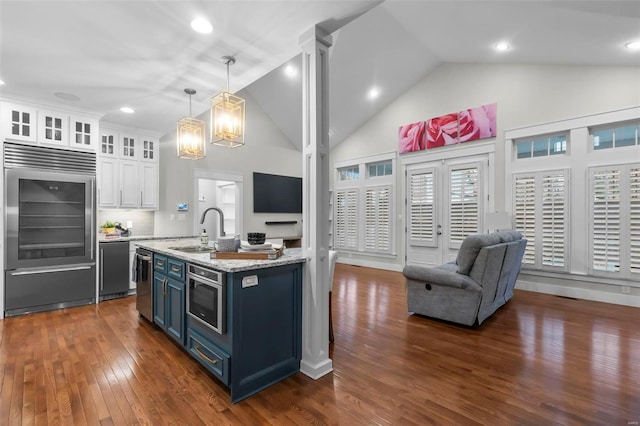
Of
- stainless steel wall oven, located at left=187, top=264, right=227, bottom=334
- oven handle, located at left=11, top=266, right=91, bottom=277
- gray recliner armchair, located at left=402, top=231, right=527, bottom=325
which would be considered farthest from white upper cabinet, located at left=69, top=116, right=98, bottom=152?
gray recliner armchair, located at left=402, top=231, right=527, bottom=325

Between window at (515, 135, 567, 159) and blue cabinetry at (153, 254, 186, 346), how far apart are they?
5.50m

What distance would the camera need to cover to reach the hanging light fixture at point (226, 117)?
2752 millimetres

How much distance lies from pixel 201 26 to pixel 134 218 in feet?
13.6

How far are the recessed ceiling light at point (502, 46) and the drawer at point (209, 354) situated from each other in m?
5.47

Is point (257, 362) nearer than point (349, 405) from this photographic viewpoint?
No

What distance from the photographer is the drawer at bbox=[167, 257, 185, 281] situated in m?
2.64

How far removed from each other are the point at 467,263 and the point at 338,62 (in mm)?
4363

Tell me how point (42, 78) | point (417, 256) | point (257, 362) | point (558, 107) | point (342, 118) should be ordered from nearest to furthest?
point (257, 362), point (42, 78), point (558, 107), point (417, 256), point (342, 118)

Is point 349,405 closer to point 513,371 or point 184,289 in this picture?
point 513,371

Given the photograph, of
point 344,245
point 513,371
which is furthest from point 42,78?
point 344,245

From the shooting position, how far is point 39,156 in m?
4.02

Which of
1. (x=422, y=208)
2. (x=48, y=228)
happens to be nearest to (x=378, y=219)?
(x=422, y=208)

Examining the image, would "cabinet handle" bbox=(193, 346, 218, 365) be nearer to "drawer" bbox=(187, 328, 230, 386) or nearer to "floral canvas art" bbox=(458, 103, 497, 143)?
"drawer" bbox=(187, 328, 230, 386)

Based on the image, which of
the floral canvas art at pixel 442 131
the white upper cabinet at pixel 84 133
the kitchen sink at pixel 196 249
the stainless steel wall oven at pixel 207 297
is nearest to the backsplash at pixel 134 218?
the white upper cabinet at pixel 84 133
